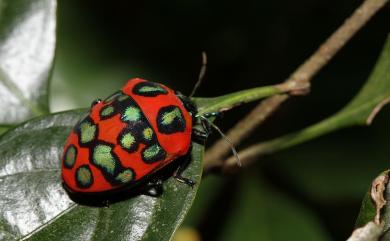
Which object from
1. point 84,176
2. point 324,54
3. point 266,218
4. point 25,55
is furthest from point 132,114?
point 266,218

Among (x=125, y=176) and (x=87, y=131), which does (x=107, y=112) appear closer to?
(x=87, y=131)

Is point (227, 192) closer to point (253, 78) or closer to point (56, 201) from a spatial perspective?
point (253, 78)

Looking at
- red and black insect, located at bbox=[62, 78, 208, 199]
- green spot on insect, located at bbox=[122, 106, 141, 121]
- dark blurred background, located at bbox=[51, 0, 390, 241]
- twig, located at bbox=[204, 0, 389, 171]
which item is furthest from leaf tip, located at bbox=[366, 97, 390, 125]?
dark blurred background, located at bbox=[51, 0, 390, 241]

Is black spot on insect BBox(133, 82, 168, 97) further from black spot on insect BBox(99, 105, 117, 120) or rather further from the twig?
the twig

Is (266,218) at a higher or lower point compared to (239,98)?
lower

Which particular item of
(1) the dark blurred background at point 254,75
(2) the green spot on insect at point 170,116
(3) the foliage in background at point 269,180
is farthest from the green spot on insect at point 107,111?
(1) the dark blurred background at point 254,75

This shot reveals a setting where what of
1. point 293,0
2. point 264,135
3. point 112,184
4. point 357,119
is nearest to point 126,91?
point 112,184

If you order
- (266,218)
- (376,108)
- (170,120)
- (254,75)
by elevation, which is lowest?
(266,218)
